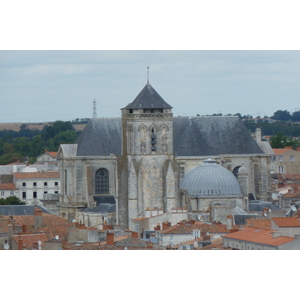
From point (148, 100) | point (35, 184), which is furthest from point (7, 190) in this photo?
point (148, 100)

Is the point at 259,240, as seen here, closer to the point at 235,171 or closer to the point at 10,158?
Answer: the point at 235,171

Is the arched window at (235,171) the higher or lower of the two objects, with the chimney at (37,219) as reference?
higher

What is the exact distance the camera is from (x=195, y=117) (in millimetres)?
93125

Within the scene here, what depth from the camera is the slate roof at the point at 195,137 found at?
90750 millimetres

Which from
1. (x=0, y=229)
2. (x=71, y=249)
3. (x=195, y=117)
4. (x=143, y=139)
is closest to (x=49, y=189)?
(x=195, y=117)

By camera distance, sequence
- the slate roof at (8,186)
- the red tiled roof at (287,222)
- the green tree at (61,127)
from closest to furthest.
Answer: the red tiled roof at (287,222) → the slate roof at (8,186) → the green tree at (61,127)

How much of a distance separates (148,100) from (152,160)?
3.49 m

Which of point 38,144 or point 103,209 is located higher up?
point 38,144

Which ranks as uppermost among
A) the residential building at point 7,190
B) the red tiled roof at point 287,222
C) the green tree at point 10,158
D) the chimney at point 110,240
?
the green tree at point 10,158

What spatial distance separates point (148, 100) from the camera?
278ft

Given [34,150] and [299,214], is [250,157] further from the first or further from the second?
[34,150]

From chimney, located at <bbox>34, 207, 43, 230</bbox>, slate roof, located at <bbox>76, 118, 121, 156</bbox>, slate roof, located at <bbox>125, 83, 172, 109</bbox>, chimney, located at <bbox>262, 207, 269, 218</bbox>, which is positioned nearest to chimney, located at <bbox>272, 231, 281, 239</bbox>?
chimney, located at <bbox>34, 207, 43, 230</bbox>

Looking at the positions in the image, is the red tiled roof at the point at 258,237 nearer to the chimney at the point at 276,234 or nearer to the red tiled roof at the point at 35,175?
the chimney at the point at 276,234

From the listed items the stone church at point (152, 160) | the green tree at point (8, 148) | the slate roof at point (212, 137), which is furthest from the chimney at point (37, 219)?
the green tree at point (8, 148)
